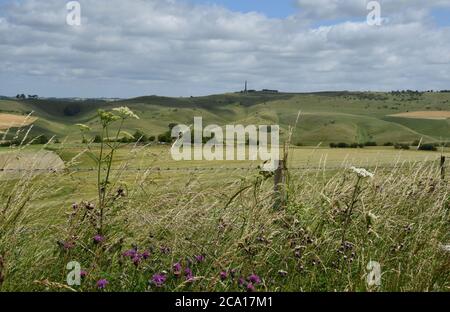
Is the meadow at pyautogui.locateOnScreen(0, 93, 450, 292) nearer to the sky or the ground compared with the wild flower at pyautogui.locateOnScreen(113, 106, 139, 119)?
nearer to the ground

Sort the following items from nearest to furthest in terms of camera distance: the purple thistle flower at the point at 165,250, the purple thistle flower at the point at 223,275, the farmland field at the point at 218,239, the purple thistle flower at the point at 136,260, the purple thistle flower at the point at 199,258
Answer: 1. the purple thistle flower at the point at 223,275
2. the purple thistle flower at the point at 136,260
3. the farmland field at the point at 218,239
4. the purple thistle flower at the point at 199,258
5. the purple thistle flower at the point at 165,250

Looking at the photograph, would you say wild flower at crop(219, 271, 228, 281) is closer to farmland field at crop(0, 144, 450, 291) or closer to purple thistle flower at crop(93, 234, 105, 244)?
farmland field at crop(0, 144, 450, 291)

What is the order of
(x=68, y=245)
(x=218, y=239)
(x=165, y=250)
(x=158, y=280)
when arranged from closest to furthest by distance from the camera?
(x=158, y=280), (x=68, y=245), (x=165, y=250), (x=218, y=239)

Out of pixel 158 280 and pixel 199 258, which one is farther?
pixel 199 258

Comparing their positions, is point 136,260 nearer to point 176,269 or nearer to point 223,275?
point 176,269

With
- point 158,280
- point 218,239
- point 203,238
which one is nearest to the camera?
point 158,280

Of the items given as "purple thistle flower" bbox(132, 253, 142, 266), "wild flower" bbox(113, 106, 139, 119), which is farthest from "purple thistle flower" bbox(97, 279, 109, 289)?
"wild flower" bbox(113, 106, 139, 119)

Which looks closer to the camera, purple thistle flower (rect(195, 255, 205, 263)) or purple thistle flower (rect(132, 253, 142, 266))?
purple thistle flower (rect(132, 253, 142, 266))

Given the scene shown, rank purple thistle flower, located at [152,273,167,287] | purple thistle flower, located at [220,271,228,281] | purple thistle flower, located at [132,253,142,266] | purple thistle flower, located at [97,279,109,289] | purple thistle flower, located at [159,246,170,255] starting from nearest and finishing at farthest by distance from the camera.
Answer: purple thistle flower, located at [97,279,109,289] → purple thistle flower, located at [152,273,167,287] → purple thistle flower, located at [220,271,228,281] → purple thistle flower, located at [132,253,142,266] → purple thistle flower, located at [159,246,170,255]

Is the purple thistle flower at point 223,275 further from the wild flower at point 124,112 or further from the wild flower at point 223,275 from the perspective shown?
the wild flower at point 124,112

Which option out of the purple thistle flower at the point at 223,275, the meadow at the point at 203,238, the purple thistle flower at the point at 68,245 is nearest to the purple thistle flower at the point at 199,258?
the meadow at the point at 203,238

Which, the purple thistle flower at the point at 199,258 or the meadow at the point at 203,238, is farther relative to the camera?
the purple thistle flower at the point at 199,258

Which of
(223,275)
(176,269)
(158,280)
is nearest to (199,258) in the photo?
(176,269)
